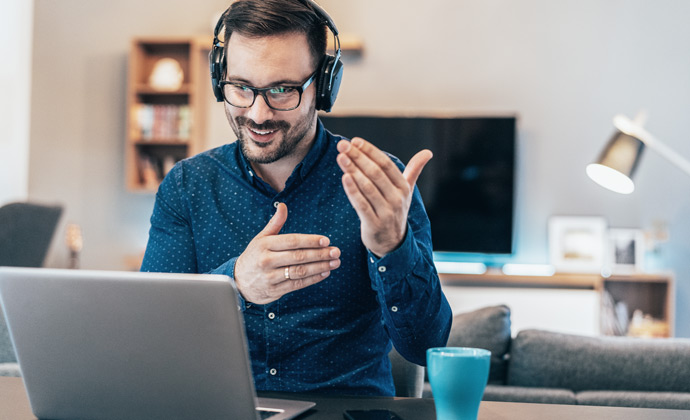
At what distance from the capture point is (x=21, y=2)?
457cm

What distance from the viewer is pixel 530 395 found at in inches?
60.3

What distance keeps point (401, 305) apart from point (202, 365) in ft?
1.32

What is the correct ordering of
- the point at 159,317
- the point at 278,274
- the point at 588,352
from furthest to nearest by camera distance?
the point at 588,352, the point at 278,274, the point at 159,317

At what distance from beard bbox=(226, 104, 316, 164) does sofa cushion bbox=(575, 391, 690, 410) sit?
82 centimetres

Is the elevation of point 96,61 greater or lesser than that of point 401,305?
greater

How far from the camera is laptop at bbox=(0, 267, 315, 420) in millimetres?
699

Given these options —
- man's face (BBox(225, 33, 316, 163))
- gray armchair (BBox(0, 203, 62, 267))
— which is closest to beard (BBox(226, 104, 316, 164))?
man's face (BBox(225, 33, 316, 163))

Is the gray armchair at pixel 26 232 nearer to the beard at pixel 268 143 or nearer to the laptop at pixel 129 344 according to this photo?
the beard at pixel 268 143

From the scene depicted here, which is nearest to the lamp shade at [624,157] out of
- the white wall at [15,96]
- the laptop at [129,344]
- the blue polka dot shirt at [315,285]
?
the blue polka dot shirt at [315,285]

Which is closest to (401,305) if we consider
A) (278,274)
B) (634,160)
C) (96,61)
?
(278,274)

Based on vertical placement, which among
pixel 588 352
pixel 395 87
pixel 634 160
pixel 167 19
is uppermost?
pixel 167 19

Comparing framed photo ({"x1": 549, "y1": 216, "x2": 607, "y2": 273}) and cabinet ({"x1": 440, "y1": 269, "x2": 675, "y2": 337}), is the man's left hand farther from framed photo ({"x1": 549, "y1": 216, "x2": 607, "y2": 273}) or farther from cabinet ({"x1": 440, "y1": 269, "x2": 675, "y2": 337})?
framed photo ({"x1": 549, "y1": 216, "x2": 607, "y2": 273})

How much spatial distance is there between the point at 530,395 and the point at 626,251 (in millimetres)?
2753

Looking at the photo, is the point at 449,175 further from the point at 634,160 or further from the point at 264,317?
the point at 264,317
